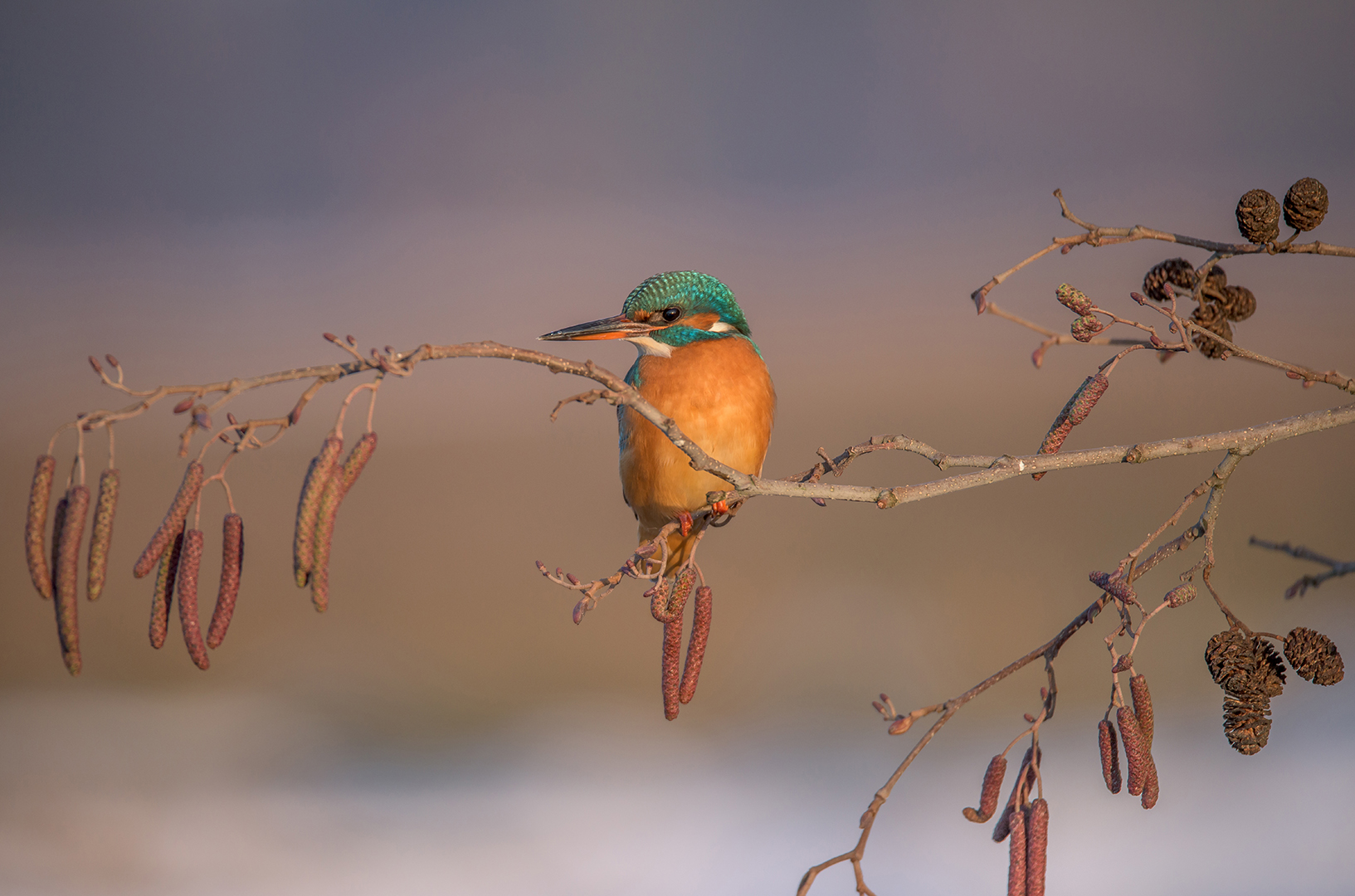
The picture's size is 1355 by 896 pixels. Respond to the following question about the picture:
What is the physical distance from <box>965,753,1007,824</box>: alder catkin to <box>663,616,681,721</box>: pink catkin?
1.15 feet

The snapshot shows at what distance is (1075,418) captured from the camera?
105cm

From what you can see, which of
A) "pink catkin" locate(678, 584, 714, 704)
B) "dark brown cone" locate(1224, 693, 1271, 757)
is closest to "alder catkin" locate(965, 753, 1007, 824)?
"dark brown cone" locate(1224, 693, 1271, 757)

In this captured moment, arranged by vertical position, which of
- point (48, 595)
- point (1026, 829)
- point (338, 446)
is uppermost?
point (338, 446)

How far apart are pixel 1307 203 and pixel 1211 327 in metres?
0.17

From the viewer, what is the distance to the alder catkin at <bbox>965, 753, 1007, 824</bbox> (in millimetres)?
999

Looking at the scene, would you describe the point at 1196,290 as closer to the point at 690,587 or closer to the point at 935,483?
the point at 935,483

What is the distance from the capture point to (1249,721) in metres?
0.99

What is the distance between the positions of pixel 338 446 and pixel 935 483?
54cm

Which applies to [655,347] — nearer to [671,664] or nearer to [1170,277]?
[671,664]

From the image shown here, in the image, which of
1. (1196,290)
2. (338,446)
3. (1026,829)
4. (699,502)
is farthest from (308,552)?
(699,502)

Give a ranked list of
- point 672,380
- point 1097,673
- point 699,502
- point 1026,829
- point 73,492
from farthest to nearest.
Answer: point 1097,673 → point 699,502 → point 672,380 → point 1026,829 → point 73,492

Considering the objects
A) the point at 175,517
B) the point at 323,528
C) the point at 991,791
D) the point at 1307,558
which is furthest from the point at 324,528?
the point at 1307,558

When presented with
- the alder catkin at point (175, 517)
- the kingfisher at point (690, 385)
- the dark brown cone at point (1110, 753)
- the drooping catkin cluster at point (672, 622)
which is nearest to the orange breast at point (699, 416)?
the kingfisher at point (690, 385)

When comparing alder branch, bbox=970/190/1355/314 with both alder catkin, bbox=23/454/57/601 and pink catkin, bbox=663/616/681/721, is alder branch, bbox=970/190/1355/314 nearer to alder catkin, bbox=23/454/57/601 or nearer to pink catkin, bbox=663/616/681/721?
pink catkin, bbox=663/616/681/721
